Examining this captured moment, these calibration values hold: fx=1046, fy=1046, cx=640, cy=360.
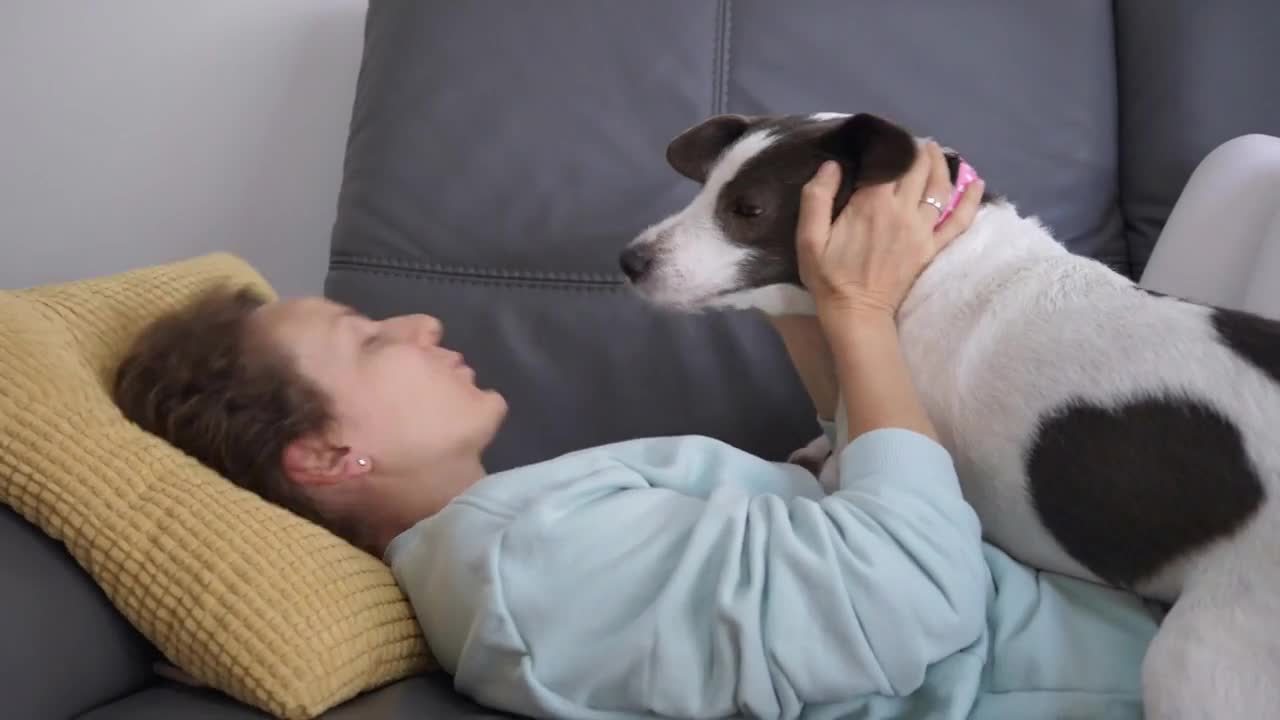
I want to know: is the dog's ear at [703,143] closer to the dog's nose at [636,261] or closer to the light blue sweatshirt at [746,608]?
the dog's nose at [636,261]

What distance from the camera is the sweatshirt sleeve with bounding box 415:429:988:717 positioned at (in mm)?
861

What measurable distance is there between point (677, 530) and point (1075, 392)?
43cm

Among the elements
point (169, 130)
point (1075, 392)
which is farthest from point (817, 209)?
point (169, 130)

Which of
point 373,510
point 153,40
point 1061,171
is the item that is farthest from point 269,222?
point 1061,171

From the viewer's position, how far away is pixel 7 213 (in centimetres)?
204

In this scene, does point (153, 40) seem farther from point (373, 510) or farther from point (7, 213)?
point (373, 510)

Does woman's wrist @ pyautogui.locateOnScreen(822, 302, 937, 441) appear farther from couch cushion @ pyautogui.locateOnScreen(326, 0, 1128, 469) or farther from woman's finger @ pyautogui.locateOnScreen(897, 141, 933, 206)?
couch cushion @ pyautogui.locateOnScreen(326, 0, 1128, 469)

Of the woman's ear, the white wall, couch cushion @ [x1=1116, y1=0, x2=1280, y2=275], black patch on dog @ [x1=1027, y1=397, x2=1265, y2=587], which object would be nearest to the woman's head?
the woman's ear

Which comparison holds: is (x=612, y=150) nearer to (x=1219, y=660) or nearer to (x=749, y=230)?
(x=749, y=230)

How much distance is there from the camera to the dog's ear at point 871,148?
3.80ft

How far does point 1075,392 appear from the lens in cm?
103

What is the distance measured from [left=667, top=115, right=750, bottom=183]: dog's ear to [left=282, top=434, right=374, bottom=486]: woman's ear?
1.92ft

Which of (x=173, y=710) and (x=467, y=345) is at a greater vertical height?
(x=467, y=345)

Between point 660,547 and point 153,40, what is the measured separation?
5.30 feet
